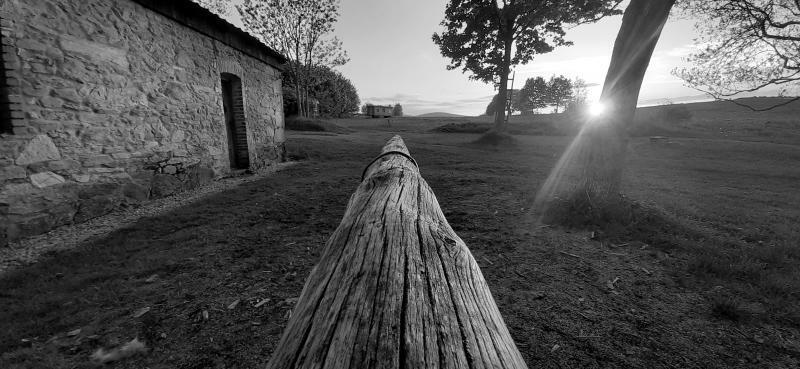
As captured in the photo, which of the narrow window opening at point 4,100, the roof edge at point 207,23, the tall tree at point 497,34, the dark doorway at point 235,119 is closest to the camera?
the narrow window opening at point 4,100

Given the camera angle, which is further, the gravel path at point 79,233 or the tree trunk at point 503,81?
the tree trunk at point 503,81

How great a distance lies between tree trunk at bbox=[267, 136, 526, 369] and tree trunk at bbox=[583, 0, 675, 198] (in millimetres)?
4860

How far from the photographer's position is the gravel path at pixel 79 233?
140 inches

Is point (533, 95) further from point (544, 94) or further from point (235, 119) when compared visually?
point (235, 119)

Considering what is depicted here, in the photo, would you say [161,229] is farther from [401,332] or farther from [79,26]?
[401,332]

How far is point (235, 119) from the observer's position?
28.8ft

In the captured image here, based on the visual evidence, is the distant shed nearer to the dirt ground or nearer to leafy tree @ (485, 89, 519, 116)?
leafy tree @ (485, 89, 519, 116)

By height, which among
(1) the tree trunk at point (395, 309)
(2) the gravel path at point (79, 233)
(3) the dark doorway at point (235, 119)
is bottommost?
(2) the gravel path at point (79, 233)

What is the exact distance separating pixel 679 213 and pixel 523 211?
8.93 ft

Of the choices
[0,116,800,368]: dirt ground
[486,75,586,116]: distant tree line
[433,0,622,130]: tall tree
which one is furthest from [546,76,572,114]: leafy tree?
[0,116,800,368]: dirt ground

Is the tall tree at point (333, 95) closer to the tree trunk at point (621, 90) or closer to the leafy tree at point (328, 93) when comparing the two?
the leafy tree at point (328, 93)

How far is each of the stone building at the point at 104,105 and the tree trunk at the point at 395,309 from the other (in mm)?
5234

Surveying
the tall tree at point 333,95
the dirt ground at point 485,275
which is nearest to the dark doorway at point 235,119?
the dirt ground at point 485,275

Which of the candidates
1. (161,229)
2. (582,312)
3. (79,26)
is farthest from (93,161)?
(582,312)
